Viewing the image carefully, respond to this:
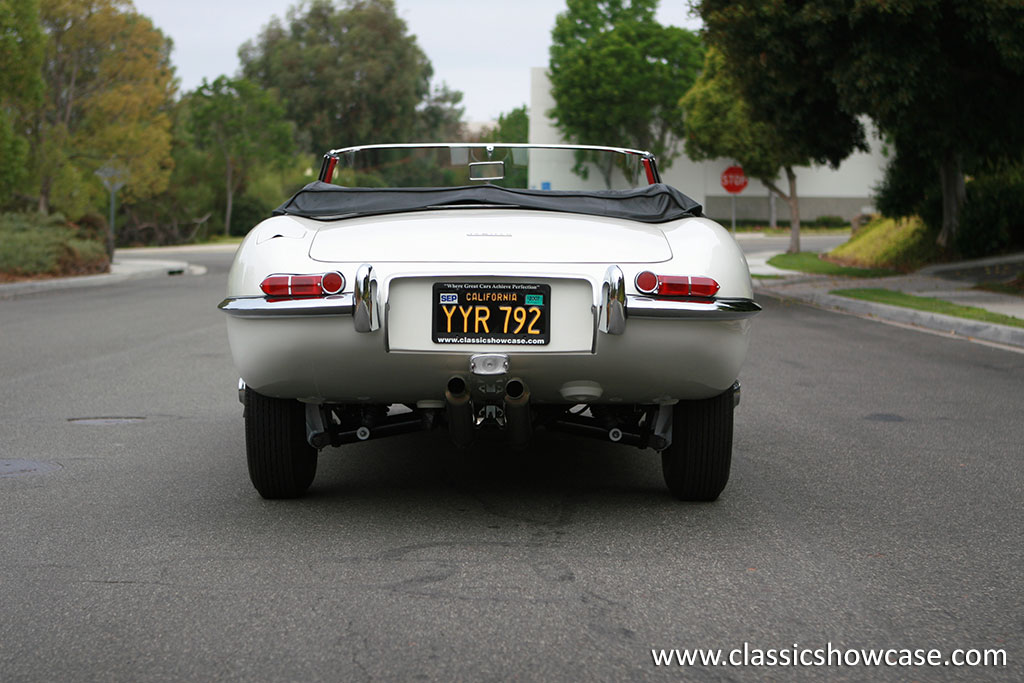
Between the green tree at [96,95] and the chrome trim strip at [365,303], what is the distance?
28787mm

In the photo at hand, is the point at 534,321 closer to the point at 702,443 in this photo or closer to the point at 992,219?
the point at 702,443

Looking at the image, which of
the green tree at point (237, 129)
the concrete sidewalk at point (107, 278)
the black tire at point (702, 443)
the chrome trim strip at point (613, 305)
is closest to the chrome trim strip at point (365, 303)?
the chrome trim strip at point (613, 305)

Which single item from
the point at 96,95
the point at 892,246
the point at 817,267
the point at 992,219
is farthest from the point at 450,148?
the point at 96,95

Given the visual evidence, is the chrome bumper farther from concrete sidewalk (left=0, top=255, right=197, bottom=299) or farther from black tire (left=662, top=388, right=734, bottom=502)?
concrete sidewalk (left=0, top=255, right=197, bottom=299)

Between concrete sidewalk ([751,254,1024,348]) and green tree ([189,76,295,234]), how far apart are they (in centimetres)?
3200

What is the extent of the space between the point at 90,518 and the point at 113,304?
13.5m

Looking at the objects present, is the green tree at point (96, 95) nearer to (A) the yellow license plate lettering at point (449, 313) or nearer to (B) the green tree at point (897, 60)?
(B) the green tree at point (897, 60)

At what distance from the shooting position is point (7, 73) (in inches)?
901

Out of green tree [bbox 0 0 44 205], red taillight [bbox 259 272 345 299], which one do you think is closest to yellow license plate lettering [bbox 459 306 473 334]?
red taillight [bbox 259 272 345 299]

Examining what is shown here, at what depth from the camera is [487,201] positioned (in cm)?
479

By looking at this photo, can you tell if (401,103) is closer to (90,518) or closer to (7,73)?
(7,73)

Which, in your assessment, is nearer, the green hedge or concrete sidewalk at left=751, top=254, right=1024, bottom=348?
concrete sidewalk at left=751, top=254, right=1024, bottom=348

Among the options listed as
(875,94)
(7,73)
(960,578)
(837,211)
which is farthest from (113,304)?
(837,211)

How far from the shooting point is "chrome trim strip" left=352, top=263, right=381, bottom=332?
13.2 ft
